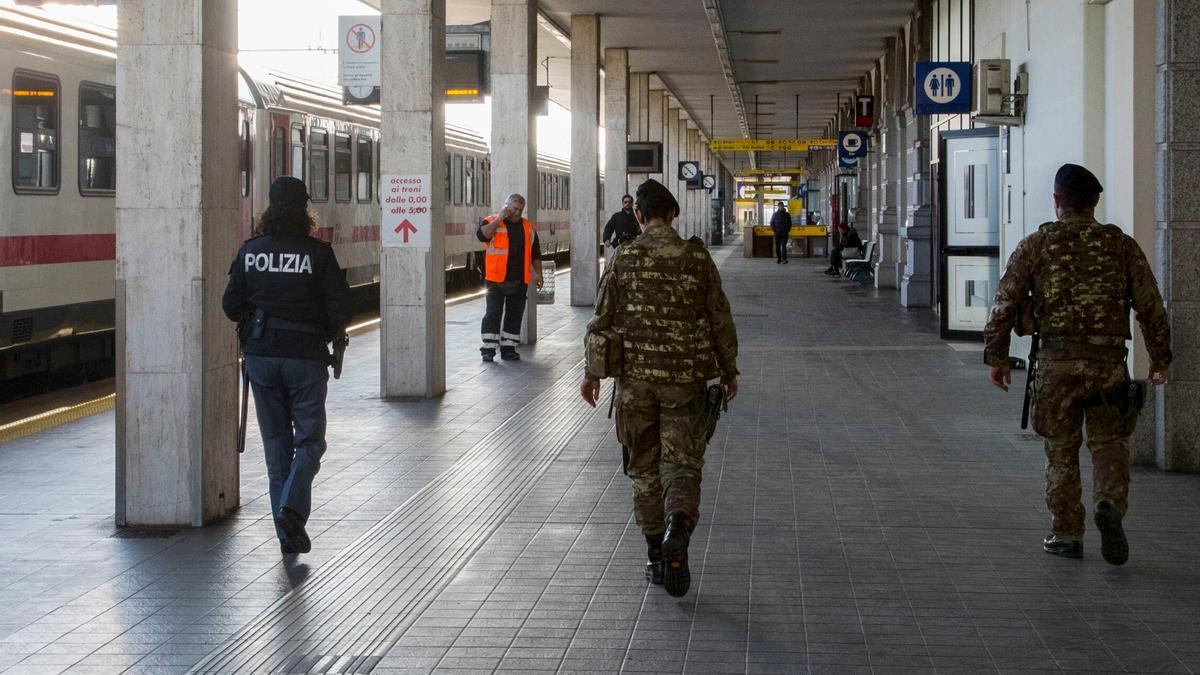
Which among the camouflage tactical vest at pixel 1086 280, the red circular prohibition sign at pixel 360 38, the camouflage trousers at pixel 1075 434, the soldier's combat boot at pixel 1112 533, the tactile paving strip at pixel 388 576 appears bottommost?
the tactile paving strip at pixel 388 576

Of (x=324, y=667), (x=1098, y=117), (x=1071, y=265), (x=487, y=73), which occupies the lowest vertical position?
(x=324, y=667)

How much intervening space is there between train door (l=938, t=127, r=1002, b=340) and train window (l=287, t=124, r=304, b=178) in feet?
28.0

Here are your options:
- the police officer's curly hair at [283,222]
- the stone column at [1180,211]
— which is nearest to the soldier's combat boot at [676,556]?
the police officer's curly hair at [283,222]

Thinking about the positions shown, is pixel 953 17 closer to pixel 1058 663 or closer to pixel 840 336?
pixel 840 336

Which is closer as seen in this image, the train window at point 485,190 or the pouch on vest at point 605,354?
the pouch on vest at point 605,354

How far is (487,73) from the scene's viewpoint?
21.7 metres

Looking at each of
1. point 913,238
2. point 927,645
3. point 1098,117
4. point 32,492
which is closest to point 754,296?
point 913,238

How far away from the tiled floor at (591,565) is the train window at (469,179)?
746 inches

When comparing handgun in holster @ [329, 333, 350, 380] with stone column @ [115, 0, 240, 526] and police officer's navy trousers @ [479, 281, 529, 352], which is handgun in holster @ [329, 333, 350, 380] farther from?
police officer's navy trousers @ [479, 281, 529, 352]

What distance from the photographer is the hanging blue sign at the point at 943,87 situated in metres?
17.8

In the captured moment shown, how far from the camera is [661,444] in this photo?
22.0ft

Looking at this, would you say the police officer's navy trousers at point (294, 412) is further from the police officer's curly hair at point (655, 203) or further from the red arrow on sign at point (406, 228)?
the red arrow on sign at point (406, 228)

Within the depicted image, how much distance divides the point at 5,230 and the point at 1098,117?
30.0 ft

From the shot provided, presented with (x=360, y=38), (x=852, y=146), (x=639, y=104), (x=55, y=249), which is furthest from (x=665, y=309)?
(x=639, y=104)
